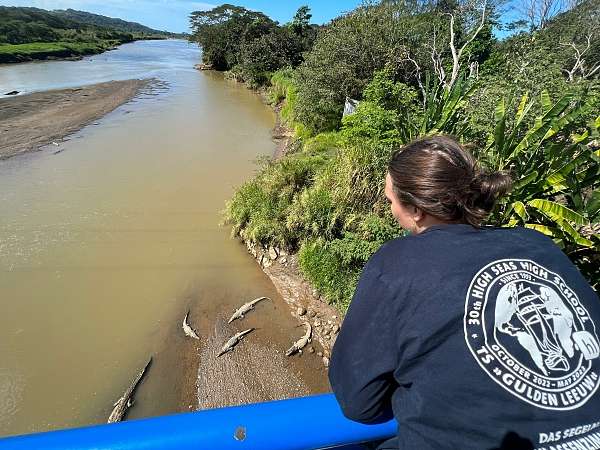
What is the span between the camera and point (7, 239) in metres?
6.34

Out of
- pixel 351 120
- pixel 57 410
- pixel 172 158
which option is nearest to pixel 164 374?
pixel 57 410

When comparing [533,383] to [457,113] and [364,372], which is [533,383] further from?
[457,113]

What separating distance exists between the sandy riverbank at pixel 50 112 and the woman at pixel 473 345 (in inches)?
476

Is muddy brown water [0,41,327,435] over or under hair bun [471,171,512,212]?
under

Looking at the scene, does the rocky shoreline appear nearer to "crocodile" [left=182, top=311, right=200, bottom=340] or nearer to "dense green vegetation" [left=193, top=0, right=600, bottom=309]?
"dense green vegetation" [left=193, top=0, right=600, bottom=309]

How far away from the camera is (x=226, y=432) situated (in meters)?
0.92

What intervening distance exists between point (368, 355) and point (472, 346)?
281 millimetres

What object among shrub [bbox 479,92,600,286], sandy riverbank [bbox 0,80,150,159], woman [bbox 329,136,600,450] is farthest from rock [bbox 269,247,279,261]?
sandy riverbank [bbox 0,80,150,159]

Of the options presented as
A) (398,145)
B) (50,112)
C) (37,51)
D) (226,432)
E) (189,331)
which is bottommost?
(37,51)

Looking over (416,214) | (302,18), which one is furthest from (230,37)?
(416,214)

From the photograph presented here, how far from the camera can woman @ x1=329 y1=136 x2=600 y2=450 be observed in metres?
0.90

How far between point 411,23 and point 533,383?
13.5m

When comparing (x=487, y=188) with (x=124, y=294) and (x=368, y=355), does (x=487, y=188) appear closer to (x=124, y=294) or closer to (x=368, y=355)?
(x=368, y=355)

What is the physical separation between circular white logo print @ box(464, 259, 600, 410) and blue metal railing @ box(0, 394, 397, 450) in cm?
41
